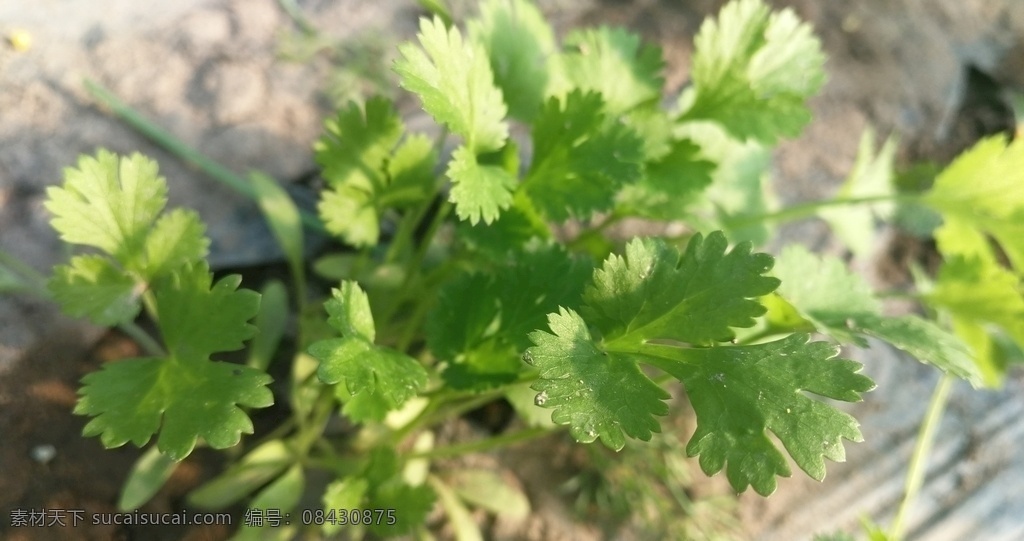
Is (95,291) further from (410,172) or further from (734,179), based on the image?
(734,179)

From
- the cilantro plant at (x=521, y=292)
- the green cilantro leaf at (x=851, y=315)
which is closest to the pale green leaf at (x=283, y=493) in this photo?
the cilantro plant at (x=521, y=292)

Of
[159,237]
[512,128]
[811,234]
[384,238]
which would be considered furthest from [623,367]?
[811,234]

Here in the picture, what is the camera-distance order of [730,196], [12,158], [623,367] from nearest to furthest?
[623,367], [12,158], [730,196]

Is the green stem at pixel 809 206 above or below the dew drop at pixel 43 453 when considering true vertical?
above

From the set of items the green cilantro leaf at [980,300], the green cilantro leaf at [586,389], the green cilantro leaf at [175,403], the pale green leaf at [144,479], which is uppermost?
the green cilantro leaf at [586,389]

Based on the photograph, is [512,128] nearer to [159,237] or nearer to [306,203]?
[306,203]

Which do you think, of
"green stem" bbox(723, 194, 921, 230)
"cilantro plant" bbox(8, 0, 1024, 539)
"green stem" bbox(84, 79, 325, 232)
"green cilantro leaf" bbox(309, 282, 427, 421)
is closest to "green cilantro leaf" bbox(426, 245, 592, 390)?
"cilantro plant" bbox(8, 0, 1024, 539)

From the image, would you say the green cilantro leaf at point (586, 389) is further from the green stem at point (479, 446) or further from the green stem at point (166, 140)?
the green stem at point (166, 140)

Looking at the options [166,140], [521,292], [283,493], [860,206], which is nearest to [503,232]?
[521,292]
